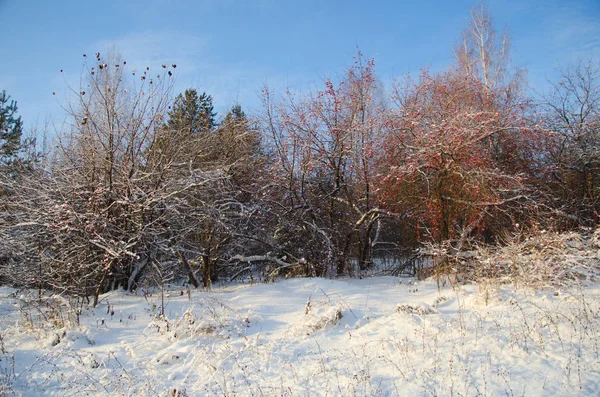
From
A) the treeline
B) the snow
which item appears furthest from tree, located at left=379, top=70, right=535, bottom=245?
the snow

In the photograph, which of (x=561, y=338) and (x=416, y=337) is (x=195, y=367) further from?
(x=561, y=338)

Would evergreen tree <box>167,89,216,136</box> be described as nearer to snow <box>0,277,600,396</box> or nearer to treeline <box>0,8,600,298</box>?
treeline <box>0,8,600,298</box>

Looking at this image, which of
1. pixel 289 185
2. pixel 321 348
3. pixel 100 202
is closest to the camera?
pixel 321 348

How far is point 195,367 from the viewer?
4.06 m

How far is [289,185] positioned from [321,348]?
581cm

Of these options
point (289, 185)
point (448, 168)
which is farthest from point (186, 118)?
point (448, 168)

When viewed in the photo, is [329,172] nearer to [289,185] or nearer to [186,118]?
[289,185]

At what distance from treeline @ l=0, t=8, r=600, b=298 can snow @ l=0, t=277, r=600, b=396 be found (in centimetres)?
145

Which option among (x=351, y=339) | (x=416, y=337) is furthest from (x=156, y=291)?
(x=416, y=337)

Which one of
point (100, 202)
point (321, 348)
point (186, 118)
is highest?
point (186, 118)

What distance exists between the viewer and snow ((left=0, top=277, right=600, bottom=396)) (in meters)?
3.44

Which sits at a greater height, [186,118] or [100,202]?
[186,118]

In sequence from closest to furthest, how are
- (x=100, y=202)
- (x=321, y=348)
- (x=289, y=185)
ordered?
(x=321, y=348) < (x=100, y=202) < (x=289, y=185)

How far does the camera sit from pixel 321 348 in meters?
4.32
